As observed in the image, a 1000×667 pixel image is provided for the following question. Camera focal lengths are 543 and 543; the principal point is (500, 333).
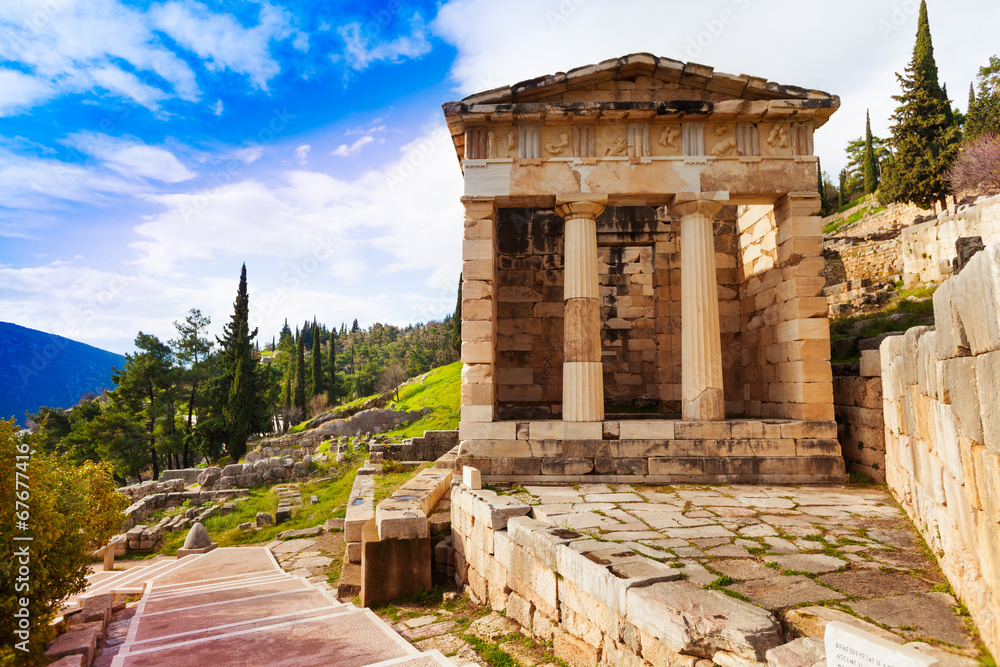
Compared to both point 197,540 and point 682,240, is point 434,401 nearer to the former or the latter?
point 197,540

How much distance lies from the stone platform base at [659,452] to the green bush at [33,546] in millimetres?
5549

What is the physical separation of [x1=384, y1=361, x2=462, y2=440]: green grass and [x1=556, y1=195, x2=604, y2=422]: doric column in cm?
1287

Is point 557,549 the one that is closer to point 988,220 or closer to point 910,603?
point 910,603

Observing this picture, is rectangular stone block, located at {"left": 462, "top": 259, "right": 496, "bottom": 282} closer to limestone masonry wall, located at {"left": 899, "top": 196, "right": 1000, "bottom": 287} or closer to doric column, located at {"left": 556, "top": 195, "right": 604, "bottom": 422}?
doric column, located at {"left": 556, "top": 195, "right": 604, "bottom": 422}

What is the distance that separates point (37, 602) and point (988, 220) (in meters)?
23.3

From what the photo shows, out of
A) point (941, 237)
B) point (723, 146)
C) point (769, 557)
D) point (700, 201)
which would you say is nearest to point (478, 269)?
point (700, 201)

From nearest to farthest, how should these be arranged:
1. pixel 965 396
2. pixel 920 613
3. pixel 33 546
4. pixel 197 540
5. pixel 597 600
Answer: pixel 965 396
pixel 920 613
pixel 597 600
pixel 33 546
pixel 197 540

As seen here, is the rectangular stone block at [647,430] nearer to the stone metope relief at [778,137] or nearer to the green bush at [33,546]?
the stone metope relief at [778,137]

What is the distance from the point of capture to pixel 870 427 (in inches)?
364

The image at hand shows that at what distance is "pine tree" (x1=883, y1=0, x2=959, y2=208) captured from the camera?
26103 mm

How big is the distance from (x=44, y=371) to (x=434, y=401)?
39.0 m

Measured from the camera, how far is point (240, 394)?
37250 millimetres

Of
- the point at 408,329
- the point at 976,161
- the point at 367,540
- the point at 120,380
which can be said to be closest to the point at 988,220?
the point at 976,161

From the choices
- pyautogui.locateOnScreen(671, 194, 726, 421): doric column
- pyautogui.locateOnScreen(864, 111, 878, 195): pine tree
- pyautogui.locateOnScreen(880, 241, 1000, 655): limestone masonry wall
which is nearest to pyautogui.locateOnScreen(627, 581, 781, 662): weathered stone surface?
pyautogui.locateOnScreen(880, 241, 1000, 655): limestone masonry wall
